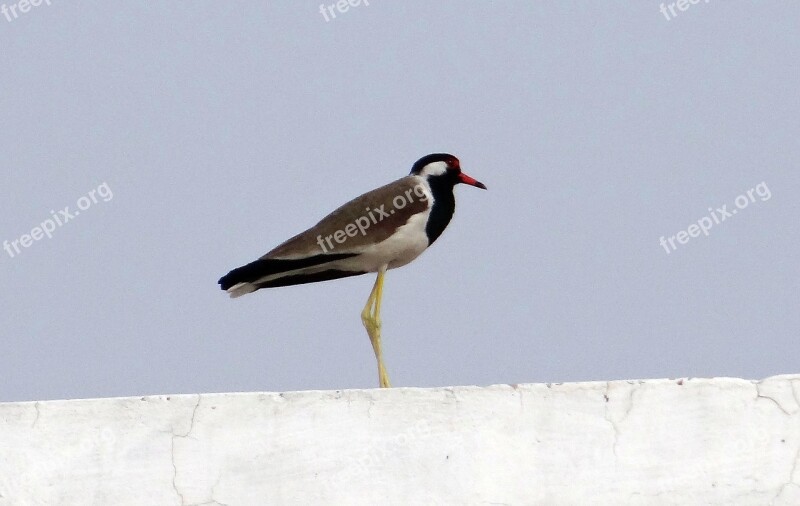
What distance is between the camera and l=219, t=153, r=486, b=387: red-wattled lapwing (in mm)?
5453

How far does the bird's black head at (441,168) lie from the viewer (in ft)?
18.8

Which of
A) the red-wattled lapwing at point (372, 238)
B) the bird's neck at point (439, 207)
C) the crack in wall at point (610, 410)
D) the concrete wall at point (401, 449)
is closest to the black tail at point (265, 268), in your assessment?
the red-wattled lapwing at point (372, 238)

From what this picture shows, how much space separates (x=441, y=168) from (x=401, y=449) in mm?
2018

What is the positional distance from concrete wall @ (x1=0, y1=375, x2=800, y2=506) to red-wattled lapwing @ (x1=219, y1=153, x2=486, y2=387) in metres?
1.45

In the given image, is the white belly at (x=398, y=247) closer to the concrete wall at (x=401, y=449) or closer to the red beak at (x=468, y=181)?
the red beak at (x=468, y=181)

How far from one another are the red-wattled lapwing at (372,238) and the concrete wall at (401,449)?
4.75 ft

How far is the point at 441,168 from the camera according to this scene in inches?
226

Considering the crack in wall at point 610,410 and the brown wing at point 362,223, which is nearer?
the crack in wall at point 610,410

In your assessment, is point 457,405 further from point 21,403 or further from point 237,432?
point 21,403

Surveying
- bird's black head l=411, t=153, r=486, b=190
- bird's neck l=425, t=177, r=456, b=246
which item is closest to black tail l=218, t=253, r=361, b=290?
bird's neck l=425, t=177, r=456, b=246

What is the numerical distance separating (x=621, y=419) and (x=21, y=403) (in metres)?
2.09

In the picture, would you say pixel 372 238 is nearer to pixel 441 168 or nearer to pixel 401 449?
pixel 441 168

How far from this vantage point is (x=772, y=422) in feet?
13.5

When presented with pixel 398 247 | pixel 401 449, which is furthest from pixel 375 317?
pixel 401 449
